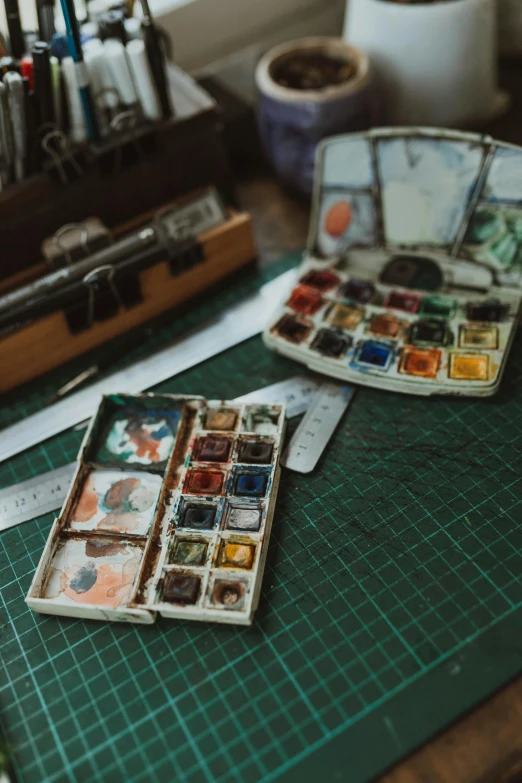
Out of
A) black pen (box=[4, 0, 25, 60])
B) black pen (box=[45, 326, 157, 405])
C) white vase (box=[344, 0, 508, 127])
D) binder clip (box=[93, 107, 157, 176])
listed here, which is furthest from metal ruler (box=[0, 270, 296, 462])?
black pen (box=[4, 0, 25, 60])

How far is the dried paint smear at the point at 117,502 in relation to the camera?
113cm

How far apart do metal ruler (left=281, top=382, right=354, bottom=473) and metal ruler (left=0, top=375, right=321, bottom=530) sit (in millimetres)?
21

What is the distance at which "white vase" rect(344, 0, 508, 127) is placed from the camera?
55.7 inches

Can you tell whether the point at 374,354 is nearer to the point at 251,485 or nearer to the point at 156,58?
the point at 251,485

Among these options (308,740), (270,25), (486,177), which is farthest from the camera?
(270,25)

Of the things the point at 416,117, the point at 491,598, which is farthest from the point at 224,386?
the point at 416,117

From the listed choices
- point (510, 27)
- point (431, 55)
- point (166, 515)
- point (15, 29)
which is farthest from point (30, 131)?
point (510, 27)

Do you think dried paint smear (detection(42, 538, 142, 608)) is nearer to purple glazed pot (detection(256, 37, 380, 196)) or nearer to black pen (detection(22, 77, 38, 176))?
black pen (detection(22, 77, 38, 176))

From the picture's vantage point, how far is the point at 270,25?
178cm

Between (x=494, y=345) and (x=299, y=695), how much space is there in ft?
2.09

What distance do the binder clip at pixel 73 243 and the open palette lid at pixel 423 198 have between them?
394mm

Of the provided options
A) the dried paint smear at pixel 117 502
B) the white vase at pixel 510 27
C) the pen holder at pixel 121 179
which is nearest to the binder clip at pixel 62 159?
the pen holder at pixel 121 179

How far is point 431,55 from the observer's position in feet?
4.79

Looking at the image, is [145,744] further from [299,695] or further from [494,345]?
[494,345]
